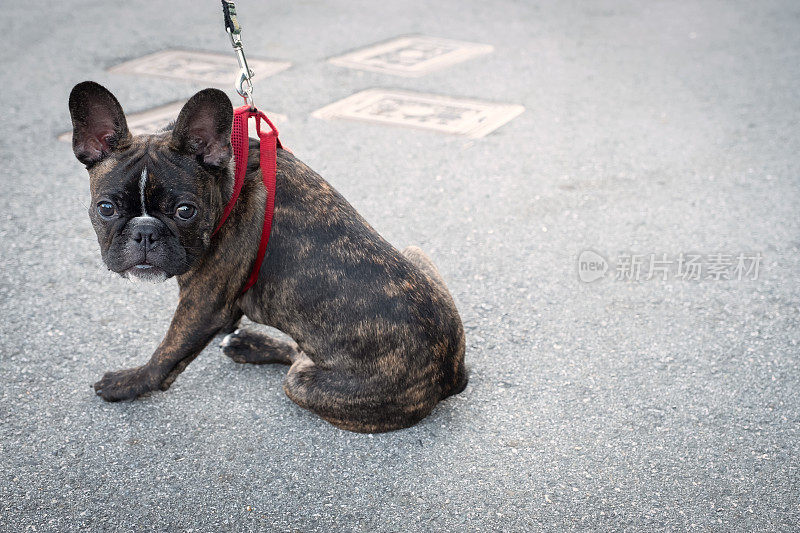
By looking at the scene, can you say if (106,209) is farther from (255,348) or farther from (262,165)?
(255,348)

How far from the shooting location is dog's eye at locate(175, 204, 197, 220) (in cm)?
269

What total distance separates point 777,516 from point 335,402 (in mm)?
1787

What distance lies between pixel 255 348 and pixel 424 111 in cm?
361

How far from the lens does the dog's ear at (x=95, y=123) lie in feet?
8.52

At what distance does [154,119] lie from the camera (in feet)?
19.5

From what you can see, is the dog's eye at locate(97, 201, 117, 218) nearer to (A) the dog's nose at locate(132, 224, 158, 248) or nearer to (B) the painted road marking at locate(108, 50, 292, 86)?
(A) the dog's nose at locate(132, 224, 158, 248)

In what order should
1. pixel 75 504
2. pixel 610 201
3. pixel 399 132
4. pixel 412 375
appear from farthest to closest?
1. pixel 399 132
2. pixel 610 201
3. pixel 412 375
4. pixel 75 504

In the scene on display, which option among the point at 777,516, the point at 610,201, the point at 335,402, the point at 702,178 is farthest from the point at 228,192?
the point at 702,178

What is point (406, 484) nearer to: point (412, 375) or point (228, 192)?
point (412, 375)

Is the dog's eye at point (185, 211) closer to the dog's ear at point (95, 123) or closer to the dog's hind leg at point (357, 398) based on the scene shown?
the dog's ear at point (95, 123)

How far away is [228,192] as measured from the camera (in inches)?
Result: 112

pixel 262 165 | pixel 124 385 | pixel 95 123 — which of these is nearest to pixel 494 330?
pixel 262 165

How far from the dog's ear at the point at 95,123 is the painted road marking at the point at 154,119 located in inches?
120

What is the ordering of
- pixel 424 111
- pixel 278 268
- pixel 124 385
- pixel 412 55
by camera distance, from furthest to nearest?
1. pixel 412 55
2. pixel 424 111
3. pixel 124 385
4. pixel 278 268
